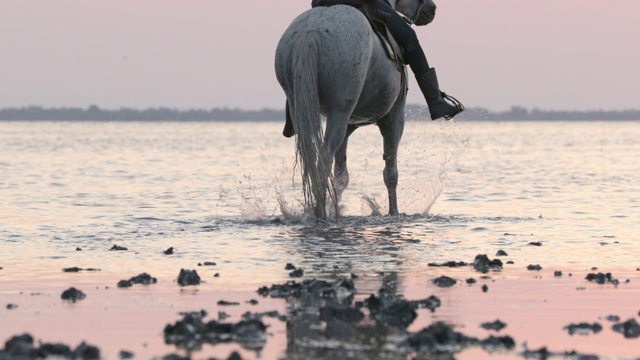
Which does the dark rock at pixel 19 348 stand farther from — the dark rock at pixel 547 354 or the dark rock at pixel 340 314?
the dark rock at pixel 547 354

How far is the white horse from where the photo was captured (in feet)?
42.2

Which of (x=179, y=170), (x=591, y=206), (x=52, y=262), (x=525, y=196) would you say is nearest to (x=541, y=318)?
(x=52, y=262)

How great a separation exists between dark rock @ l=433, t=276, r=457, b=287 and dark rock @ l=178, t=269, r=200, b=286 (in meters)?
1.77

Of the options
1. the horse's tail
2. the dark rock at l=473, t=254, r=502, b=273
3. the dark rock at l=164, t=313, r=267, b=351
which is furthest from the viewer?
the horse's tail

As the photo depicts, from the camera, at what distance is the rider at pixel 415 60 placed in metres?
14.3

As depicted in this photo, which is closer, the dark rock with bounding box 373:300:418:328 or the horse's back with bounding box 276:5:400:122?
the dark rock with bounding box 373:300:418:328

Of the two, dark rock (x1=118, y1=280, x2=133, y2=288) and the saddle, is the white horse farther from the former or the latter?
dark rock (x1=118, y1=280, x2=133, y2=288)

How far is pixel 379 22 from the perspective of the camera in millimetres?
14078

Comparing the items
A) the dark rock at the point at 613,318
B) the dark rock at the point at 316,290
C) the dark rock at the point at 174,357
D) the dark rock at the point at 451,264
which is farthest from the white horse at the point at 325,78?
the dark rock at the point at 174,357

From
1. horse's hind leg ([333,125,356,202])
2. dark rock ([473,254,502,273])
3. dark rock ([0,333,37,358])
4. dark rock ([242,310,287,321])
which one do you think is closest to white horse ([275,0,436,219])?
horse's hind leg ([333,125,356,202])

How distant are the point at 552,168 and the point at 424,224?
883 inches

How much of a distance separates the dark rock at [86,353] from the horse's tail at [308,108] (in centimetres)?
651

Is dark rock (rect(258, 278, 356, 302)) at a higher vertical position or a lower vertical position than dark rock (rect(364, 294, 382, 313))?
lower

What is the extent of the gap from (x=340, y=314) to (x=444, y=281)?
1.86 meters
